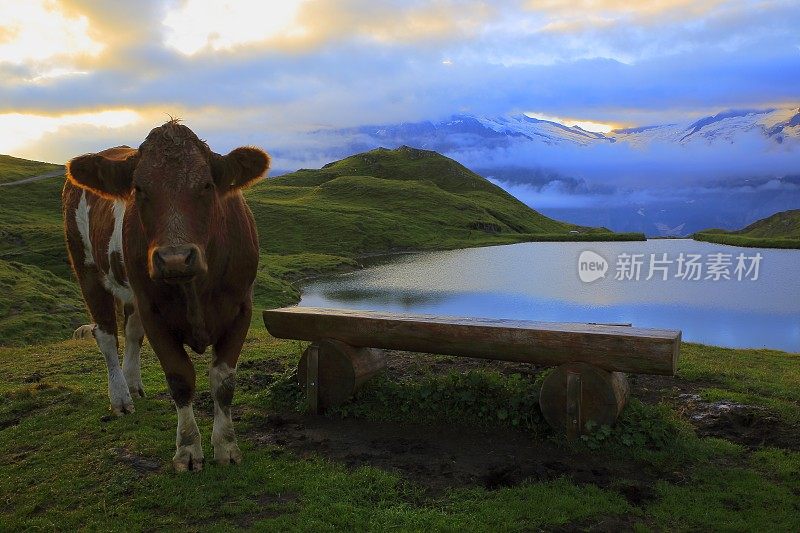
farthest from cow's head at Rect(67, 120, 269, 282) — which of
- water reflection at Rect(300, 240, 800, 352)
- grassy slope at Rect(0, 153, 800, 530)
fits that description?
water reflection at Rect(300, 240, 800, 352)

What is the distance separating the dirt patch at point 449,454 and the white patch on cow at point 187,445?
37.5 inches

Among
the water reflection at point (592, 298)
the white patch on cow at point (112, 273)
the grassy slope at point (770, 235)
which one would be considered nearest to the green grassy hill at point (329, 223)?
the water reflection at point (592, 298)

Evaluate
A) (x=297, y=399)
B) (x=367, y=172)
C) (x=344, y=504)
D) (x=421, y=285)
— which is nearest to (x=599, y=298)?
(x=421, y=285)

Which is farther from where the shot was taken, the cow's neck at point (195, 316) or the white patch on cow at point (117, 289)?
the white patch on cow at point (117, 289)

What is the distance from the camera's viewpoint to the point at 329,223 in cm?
8612

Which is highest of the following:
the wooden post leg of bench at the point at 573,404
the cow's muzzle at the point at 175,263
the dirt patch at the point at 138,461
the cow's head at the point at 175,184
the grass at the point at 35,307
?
the cow's head at the point at 175,184

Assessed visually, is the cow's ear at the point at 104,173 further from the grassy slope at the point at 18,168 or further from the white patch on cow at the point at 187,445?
the grassy slope at the point at 18,168

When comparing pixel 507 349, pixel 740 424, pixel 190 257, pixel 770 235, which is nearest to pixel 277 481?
pixel 190 257

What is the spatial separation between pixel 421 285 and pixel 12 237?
1444 inches

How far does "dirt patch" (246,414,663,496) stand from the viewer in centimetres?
631

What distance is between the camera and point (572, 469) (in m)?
Result: 6.49

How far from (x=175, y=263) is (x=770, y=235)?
18588 cm

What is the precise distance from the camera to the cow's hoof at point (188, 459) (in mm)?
6660

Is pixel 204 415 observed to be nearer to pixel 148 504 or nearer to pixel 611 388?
pixel 148 504
